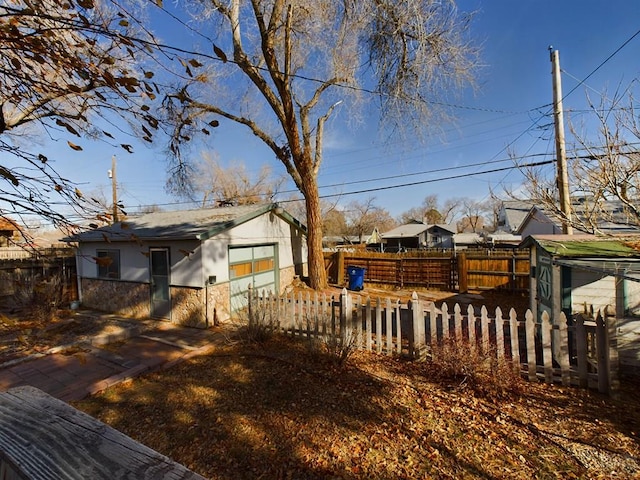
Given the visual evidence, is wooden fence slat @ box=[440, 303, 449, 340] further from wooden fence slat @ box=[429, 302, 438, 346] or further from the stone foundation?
the stone foundation

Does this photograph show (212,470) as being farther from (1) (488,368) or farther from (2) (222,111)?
(2) (222,111)

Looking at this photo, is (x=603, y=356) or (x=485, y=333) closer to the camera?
(x=603, y=356)

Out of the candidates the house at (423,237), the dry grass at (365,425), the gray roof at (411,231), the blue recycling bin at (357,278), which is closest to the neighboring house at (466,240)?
the house at (423,237)

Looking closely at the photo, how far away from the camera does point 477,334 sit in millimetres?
5598

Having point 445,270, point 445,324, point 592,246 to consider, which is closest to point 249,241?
point 445,324

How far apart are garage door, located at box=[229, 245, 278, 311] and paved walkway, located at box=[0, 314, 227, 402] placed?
1.54 metres

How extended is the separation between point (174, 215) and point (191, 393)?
8.12 metres

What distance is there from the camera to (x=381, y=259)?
1385 centimetres

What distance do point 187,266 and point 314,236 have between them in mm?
5053

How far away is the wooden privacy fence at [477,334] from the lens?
412 centimetres

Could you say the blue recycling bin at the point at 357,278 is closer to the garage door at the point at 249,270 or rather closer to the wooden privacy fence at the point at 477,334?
the garage door at the point at 249,270

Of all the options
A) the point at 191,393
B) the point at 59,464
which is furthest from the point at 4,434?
the point at 191,393

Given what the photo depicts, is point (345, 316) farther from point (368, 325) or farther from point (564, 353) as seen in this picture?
point (564, 353)

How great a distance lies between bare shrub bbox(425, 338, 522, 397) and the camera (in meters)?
3.98
